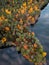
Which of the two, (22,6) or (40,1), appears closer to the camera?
(22,6)

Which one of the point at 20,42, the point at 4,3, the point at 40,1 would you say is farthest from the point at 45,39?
the point at 40,1

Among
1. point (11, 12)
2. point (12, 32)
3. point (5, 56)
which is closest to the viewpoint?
point (5, 56)

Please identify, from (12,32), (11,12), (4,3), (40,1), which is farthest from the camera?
(40,1)

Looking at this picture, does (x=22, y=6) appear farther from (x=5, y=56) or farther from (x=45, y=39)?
(x=5, y=56)

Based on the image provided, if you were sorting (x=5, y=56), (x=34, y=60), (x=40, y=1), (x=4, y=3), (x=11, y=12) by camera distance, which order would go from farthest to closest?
(x=40, y=1), (x=4, y=3), (x=11, y=12), (x=5, y=56), (x=34, y=60)

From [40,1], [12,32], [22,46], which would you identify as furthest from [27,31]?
[40,1]

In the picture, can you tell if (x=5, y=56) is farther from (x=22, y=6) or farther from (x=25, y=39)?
(x=22, y=6)

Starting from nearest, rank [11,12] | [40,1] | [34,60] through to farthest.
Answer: [34,60]
[11,12]
[40,1]
